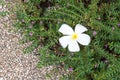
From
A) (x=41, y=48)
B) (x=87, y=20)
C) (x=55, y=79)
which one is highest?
(x=87, y=20)

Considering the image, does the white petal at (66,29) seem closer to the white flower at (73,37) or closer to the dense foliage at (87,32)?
the white flower at (73,37)

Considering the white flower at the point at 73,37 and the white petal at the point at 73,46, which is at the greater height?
the white flower at the point at 73,37

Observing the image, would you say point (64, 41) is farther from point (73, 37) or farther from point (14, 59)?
point (14, 59)

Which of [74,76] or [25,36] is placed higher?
[25,36]

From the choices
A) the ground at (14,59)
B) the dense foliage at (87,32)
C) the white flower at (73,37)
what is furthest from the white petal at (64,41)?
the ground at (14,59)

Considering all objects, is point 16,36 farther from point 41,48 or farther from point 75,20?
point 75,20

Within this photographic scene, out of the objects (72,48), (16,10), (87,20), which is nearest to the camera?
(72,48)

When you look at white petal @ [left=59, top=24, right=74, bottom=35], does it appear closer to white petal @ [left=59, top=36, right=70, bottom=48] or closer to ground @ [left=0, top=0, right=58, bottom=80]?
white petal @ [left=59, top=36, right=70, bottom=48]

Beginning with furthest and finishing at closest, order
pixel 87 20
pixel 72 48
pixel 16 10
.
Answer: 1. pixel 16 10
2. pixel 87 20
3. pixel 72 48

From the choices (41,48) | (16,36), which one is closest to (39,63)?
(41,48)
